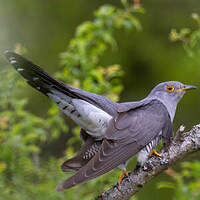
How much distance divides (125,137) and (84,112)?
0.38 m

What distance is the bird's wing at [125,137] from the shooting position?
2826mm

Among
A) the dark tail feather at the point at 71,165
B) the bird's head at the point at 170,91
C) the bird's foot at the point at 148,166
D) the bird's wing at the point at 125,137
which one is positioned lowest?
the dark tail feather at the point at 71,165

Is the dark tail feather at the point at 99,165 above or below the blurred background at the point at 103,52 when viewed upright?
below

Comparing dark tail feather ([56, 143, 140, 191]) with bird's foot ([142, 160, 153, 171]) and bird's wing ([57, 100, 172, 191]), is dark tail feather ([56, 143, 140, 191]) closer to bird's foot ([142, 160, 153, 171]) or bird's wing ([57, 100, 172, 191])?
bird's wing ([57, 100, 172, 191])

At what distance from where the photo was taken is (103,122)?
10.6 ft

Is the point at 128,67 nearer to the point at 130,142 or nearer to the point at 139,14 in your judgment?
the point at 139,14

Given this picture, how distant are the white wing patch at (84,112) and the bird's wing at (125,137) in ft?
0.33

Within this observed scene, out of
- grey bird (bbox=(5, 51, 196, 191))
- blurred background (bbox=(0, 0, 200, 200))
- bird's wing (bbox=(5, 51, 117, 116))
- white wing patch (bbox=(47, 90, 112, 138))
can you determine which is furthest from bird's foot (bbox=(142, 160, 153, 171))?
blurred background (bbox=(0, 0, 200, 200))

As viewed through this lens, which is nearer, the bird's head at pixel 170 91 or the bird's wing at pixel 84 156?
the bird's wing at pixel 84 156

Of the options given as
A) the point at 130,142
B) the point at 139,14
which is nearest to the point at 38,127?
the point at 130,142

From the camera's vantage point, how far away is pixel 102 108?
3285 mm

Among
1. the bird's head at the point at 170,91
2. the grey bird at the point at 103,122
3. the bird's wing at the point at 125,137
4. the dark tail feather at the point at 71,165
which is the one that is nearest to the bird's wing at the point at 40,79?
the grey bird at the point at 103,122

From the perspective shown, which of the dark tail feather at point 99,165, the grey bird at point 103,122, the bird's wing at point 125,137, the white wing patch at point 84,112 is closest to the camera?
the dark tail feather at point 99,165

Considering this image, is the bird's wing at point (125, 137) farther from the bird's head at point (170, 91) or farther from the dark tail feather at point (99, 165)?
the bird's head at point (170, 91)
